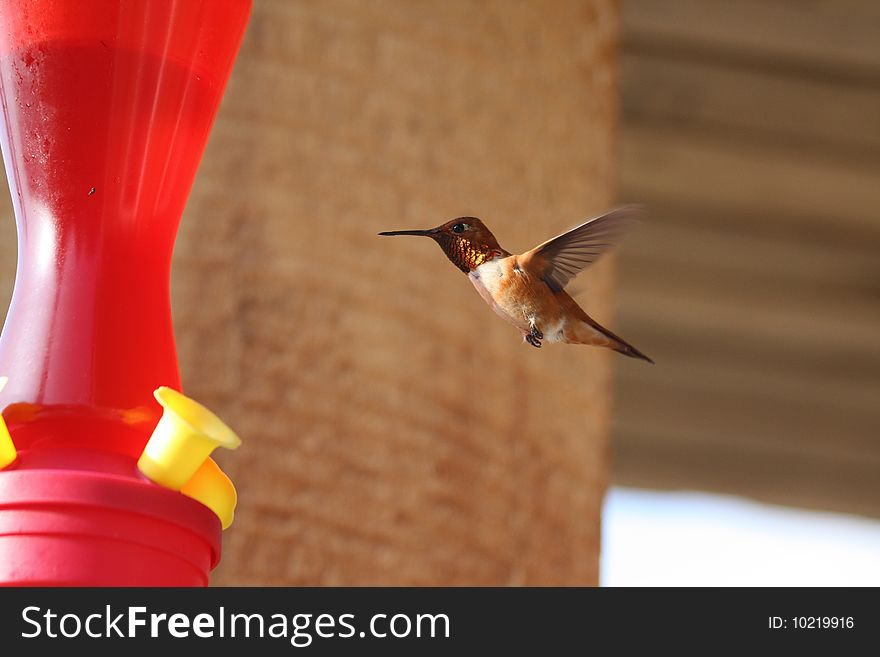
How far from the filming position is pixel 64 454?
113cm

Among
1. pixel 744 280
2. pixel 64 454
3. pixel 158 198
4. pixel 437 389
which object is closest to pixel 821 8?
pixel 744 280

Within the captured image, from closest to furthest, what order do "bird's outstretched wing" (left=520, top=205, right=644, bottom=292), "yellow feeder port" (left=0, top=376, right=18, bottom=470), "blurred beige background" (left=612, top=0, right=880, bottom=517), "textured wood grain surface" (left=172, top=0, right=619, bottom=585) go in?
"yellow feeder port" (left=0, top=376, right=18, bottom=470) < "bird's outstretched wing" (left=520, top=205, right=644, bottom=292) < "textured wood grain surface" (left=172, top=0, right=619, bottom=585) < "blurred beige background" (left=612, top=0, right=880, bottom=517)

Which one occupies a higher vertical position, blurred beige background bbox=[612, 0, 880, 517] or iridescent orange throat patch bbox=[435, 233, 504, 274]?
blurred beige background bbox=[612, 0, 880, 517]

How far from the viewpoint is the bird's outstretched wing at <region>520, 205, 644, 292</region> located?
4.76 feet

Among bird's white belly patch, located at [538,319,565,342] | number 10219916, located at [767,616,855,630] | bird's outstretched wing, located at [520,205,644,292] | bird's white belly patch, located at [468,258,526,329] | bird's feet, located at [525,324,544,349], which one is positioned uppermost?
bird's outstretched wing, located at [520,205,644,292]

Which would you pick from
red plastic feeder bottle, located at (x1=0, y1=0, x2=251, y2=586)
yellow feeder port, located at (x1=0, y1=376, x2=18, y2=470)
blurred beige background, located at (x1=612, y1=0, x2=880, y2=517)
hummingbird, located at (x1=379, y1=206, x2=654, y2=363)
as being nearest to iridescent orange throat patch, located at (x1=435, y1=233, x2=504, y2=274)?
hummingbird, located at (x1=379, y1=206, x2=654, y2=363)

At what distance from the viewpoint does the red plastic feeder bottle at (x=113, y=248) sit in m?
1.11

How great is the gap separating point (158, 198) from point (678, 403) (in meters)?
4.80

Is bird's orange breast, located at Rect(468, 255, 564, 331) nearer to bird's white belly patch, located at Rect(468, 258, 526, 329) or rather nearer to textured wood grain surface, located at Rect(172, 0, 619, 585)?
bird's white belly patch, located at Rect(468, 258, 526, 329)

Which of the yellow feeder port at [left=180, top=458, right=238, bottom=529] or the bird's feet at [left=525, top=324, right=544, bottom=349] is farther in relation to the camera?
the bird's feet at [left=525, top=324, right=544, bottom=349]

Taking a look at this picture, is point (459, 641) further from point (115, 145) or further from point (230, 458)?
point (230, 458)

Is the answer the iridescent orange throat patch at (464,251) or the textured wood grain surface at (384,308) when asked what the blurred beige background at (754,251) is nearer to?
the textured wood grain surface at (384,308)

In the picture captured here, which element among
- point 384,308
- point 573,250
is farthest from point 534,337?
point 384,308

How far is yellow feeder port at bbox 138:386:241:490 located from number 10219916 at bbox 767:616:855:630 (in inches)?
25.3
